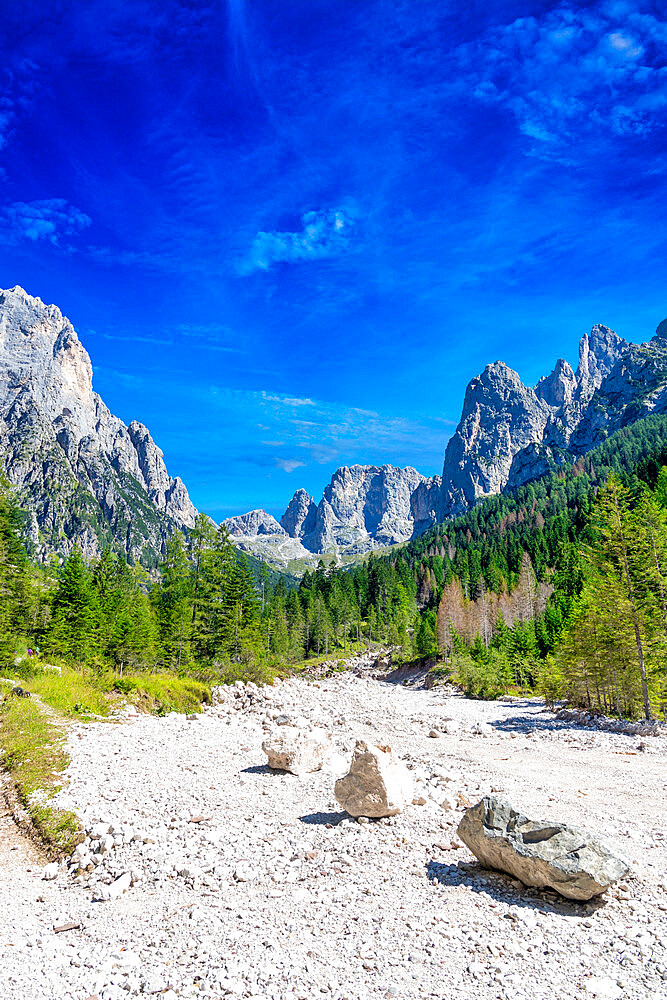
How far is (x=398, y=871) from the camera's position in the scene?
27.7 feet

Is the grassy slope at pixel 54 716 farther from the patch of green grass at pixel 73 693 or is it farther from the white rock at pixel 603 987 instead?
the white rock at pixel 603 987

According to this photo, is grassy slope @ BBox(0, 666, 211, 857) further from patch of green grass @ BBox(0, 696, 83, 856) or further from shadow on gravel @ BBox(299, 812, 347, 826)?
shadow on gravel @ BBox(299, 812, 347, 826)

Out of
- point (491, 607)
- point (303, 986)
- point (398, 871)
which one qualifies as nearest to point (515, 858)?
point (398, 871)

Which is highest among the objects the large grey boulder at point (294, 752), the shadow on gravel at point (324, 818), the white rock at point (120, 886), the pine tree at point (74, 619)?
the pine tree at point (74, 619)

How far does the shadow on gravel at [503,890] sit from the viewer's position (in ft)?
23.3

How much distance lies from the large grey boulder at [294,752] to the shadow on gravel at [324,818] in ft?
11.6

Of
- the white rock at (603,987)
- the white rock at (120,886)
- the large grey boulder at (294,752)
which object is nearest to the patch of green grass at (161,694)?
the large grey boulder at (294,752)

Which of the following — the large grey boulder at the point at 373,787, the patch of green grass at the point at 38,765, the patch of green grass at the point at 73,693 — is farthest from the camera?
the patch of green grass at the point at 73,693

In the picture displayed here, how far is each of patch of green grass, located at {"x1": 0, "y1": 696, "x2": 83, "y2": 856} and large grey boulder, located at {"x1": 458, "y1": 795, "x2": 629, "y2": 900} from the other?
7.48 metres

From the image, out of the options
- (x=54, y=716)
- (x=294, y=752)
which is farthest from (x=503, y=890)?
(x=54, y=716)

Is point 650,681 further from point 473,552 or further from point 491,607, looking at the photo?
point 473,552

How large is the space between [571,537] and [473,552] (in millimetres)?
27116

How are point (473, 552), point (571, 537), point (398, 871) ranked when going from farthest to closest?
point (473, 552) → point (571, 537) → point (398, 871)

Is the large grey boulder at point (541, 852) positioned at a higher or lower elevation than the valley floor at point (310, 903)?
higher
